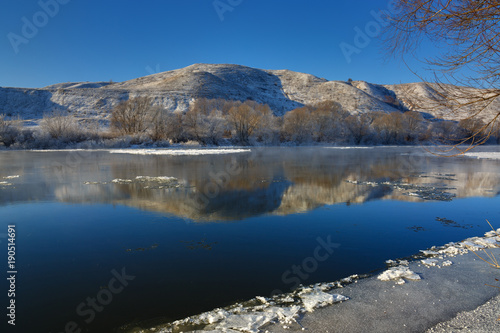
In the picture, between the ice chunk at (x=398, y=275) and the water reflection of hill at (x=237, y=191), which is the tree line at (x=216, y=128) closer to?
the water reflection of hill at (x=237, y=191)

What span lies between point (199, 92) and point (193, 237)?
96.7m

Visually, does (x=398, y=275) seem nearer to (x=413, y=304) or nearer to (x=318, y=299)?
(x=413, y=304)

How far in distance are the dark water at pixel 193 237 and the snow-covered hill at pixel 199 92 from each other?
1785 inches

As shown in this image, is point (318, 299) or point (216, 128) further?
point (216, 128)

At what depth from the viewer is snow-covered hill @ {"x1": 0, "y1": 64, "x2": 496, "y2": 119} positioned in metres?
85.1

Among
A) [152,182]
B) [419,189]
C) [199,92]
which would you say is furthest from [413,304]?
[199,92]

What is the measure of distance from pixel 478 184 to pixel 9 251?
18.0m

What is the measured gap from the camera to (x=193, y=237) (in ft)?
23.3

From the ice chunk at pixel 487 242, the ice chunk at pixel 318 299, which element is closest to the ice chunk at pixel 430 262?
the ice chunk at pixel 487 242

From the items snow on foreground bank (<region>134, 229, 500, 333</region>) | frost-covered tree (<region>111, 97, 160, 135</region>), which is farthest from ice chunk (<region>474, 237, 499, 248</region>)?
frost-covered tree (<region>111, 97, 160, 135</region>)

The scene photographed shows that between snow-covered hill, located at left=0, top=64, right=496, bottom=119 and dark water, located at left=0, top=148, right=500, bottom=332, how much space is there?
45.3 metres

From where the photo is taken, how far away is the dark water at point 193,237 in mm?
4453

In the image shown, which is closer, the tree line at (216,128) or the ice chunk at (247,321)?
the ice chunk at (247,321)

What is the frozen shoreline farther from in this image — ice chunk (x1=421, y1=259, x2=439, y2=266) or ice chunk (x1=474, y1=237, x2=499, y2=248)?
ice chunk (x1=474, y1=237, x2=499, y2=248)
